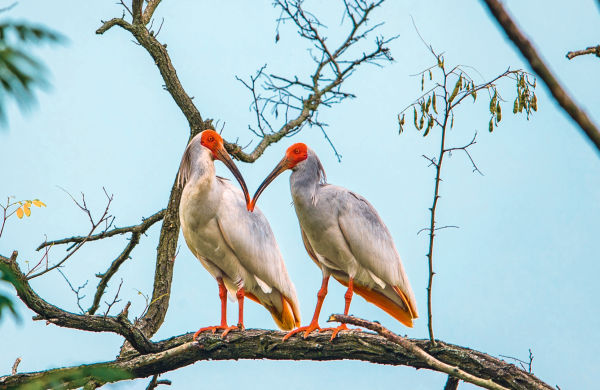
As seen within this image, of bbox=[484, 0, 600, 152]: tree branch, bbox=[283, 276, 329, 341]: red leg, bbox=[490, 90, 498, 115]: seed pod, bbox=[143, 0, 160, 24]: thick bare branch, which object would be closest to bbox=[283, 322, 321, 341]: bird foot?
bbox=[283, 276, 329, 341]: red leg

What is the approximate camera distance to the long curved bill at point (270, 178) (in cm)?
699

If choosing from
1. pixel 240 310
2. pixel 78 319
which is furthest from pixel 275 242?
pixel 78 319

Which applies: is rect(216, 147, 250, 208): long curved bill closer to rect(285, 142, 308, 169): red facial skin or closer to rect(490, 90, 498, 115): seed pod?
rect(285, 142, 308, 169): red facial skin

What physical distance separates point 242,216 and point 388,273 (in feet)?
4.62

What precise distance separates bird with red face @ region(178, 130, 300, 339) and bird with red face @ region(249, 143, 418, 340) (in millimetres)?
264

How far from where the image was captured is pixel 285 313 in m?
7.27

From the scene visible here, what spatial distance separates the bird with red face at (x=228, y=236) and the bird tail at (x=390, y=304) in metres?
0.64

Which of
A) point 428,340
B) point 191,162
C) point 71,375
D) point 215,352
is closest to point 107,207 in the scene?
point 191,162

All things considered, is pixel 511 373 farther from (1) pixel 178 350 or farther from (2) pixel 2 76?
(2) pixel 2 76

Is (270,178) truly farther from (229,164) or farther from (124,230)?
(124,230)

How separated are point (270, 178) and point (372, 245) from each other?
3.88ft

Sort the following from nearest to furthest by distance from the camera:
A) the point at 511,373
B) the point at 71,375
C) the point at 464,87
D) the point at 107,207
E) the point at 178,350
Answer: the point at 71,375 → the point at 464,87 → the point at 511,373 → the point at 178,350 → the point at 107,207

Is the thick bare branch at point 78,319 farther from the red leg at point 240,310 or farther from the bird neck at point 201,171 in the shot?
the bird neck at point 201,171

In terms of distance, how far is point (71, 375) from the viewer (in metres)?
2.09
